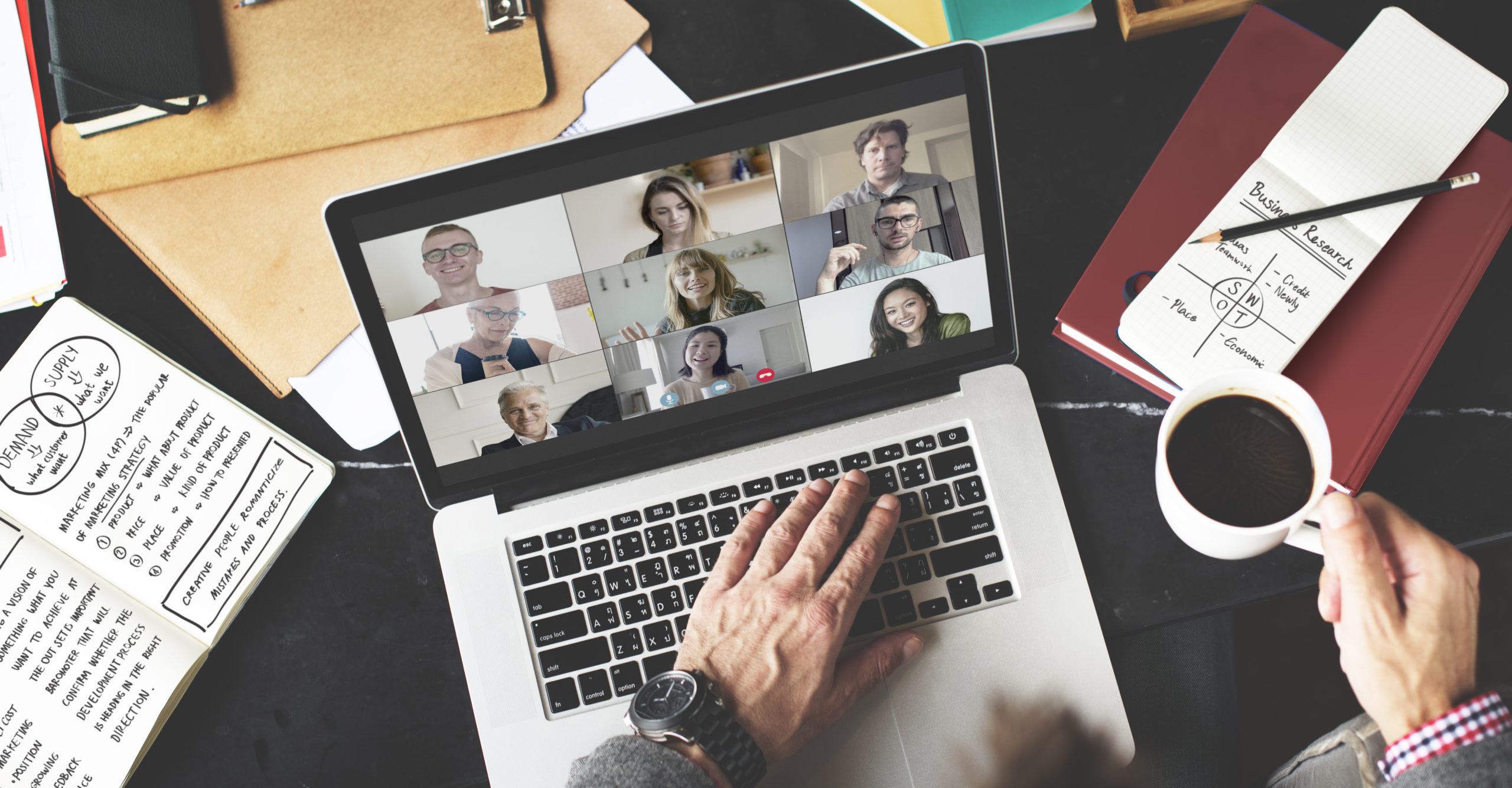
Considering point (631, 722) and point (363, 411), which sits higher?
point (363, 411)

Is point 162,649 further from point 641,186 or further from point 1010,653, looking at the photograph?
point 1010,653

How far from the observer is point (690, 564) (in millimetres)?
711

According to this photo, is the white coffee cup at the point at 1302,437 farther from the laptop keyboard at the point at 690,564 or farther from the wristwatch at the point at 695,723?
the wristwatch at the point at 695,723

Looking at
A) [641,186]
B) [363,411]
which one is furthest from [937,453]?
[363,411]

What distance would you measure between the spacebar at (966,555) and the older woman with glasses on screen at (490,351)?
14.5 inches

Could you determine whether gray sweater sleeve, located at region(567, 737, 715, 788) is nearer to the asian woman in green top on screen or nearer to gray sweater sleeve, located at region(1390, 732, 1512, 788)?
the asian woman in green top on screen

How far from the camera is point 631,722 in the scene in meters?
0.65

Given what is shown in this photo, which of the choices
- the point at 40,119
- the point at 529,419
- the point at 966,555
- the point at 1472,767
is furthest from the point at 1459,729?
the point at 40,119

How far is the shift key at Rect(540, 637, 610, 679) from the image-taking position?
0.70 m

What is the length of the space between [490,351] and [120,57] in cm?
46

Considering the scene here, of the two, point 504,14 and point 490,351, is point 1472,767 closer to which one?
point 490,351

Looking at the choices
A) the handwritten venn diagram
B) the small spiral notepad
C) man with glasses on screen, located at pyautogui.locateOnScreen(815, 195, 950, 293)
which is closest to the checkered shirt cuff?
the small spiral notepad

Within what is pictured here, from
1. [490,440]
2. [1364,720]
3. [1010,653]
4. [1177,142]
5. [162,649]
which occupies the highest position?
[1177,142]

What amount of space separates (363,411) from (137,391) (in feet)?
0.72
